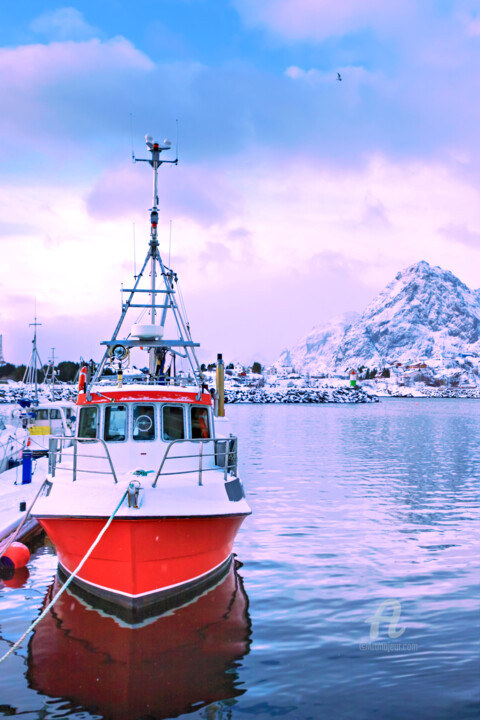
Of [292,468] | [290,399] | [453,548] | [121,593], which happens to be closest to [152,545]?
[121,593]

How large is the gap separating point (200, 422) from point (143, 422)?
1.31 metres

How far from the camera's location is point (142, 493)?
1053cm

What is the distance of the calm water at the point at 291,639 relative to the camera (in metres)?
8.07

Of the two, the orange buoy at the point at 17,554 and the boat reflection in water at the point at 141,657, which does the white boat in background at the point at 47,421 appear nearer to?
the orange buoy at the point at 17,554

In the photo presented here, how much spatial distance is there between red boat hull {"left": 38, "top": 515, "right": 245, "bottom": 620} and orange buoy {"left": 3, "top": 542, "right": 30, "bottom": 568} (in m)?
2.88

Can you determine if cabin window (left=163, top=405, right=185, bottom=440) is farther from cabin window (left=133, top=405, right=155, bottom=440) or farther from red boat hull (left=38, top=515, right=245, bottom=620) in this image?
red boat hull (left=38, top=515, right=245, bottom=620)

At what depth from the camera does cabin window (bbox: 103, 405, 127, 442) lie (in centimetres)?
1277

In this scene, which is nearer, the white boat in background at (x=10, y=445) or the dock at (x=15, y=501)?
the dock at (x=15, y=501)

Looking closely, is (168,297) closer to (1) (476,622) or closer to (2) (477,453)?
(1) (476,622)

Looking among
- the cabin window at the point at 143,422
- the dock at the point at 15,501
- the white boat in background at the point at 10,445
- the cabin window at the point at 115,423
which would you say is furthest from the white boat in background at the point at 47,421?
the cabin window at the point at 143,422

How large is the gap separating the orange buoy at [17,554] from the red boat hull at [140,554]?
2.88 m

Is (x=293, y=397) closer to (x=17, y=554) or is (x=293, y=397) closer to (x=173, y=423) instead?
(x=17, y=554)

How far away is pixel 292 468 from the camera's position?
31.4 m

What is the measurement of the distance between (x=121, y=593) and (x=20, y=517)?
252 inches
